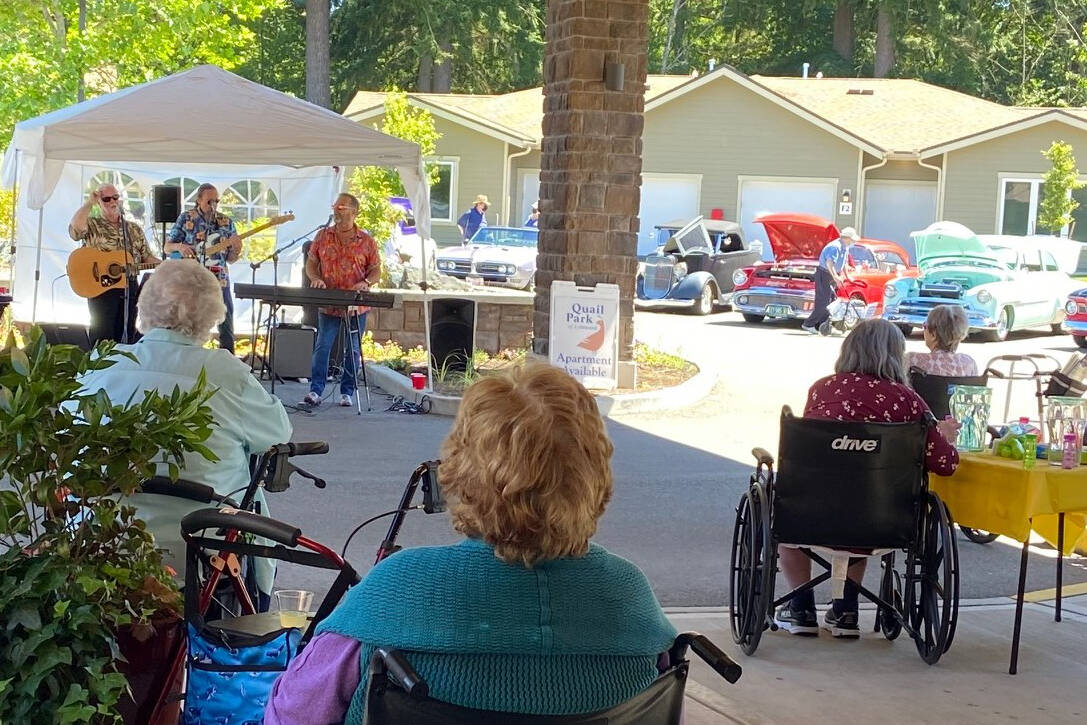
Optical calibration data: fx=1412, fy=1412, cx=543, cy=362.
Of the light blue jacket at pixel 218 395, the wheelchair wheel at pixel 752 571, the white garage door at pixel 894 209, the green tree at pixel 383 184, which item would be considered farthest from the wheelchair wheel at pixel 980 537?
the white garage door at pixel 894 209

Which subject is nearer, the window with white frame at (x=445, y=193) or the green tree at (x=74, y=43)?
the green tree at (x=74, y=43)

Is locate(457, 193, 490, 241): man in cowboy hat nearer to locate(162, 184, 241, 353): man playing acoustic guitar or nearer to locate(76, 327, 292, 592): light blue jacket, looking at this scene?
locate(162, 184, 241, 353): man playing acoustic guitar

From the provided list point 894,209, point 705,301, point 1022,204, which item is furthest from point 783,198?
point 705,301

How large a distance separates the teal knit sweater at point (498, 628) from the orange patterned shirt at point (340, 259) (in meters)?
9.89

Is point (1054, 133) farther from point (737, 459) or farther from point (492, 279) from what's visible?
point (737, 459)

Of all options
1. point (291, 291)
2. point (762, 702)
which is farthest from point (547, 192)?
point (762, 702)

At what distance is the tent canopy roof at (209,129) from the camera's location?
38.4 feet

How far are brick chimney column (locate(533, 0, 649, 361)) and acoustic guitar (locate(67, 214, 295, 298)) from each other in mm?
2861

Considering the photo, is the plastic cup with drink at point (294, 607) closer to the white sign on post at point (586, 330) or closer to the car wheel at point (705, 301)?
the white sign on post at point (586, 330)

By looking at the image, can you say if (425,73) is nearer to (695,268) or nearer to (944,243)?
(695,268)

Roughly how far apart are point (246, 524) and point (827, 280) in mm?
19257

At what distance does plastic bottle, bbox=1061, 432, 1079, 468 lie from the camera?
578cm

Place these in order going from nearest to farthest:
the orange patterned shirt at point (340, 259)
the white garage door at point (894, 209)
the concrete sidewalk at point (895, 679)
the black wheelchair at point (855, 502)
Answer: the concrete sidewalk at point (895, 679), the black wheelchair at point (855, 502), the orange patterned shirt at point (340, 259), the white garage door at point (894, 209)

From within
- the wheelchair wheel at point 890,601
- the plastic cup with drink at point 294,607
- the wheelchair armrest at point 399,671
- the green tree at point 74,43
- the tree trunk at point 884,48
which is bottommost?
the wheelchair wheel at point 890,601
